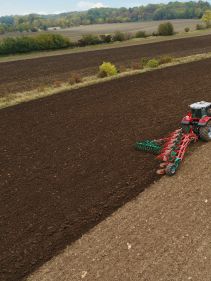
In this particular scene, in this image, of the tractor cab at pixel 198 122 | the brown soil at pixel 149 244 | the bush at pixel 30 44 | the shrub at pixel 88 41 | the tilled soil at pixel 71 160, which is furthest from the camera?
the shrub at pixel 88 41

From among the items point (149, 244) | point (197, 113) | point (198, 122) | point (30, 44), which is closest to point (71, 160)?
point (198, 122)

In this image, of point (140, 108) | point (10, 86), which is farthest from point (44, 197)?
point (10, 86)

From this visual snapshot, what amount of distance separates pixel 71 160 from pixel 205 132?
4.76 metres

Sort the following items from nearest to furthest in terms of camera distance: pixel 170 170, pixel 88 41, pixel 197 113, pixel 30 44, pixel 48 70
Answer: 1. pixel 170 170
2. pixel 197 113
3. pixel 48 70
4. pixel 30 44
5. pixel 88 41

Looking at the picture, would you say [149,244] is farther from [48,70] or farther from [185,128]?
[48,70]

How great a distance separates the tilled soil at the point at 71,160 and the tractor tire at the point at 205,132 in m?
1.80

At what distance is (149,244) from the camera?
839 cm

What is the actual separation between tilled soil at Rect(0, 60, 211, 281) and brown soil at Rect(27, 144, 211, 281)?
0.44 m

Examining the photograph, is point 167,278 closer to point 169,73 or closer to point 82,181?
point 82,181

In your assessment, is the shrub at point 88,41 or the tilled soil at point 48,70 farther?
the shrub at point 88,41

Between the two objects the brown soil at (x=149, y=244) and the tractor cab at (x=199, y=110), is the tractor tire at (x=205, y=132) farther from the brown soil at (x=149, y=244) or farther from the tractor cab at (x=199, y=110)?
the brown soil at (x=149, y=244)

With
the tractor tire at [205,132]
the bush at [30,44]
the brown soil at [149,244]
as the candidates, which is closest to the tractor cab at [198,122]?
the tractor tire at [205,132]

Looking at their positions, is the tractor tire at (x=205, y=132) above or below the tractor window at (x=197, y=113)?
below

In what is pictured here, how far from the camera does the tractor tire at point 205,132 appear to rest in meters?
13.2
